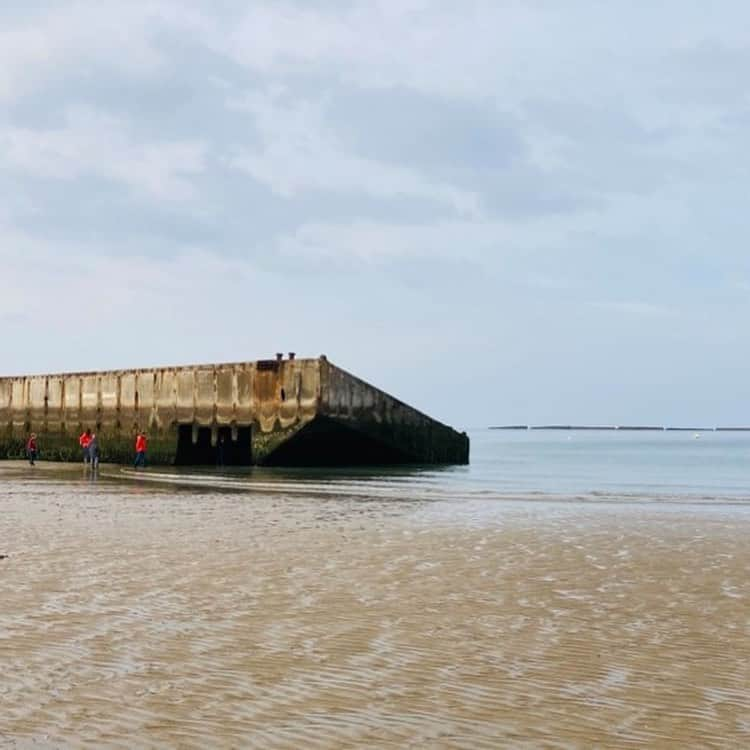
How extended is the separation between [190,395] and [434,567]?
24590mm

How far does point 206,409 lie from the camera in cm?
3350

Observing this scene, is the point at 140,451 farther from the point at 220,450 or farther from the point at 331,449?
the point at 331,449

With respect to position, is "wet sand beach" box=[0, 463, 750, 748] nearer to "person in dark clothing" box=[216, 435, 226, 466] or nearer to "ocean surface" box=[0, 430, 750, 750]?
"ocean surface" box=[0, 430, 750, 750]

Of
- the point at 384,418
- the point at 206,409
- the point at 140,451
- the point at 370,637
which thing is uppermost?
the point at 206,409

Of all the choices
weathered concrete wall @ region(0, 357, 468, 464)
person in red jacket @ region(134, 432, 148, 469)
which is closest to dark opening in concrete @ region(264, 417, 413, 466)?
weathered concrete wall @ region(0, 357, 468, 464)

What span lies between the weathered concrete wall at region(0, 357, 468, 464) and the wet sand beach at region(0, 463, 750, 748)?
17247 mm

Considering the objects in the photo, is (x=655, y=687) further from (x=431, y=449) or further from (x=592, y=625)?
(x=431, y=449)

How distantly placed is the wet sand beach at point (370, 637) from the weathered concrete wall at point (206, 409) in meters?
17.2

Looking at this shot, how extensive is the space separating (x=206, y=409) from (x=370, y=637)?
27.2m

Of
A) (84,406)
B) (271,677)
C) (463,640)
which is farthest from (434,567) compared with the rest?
(84,406)

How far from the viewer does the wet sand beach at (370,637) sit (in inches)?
192

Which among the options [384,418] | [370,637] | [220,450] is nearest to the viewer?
[370,637]

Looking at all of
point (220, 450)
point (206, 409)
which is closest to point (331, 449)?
point (220, 450)

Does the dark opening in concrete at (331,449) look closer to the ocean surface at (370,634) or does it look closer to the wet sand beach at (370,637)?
the ocean surface at (370,634)
